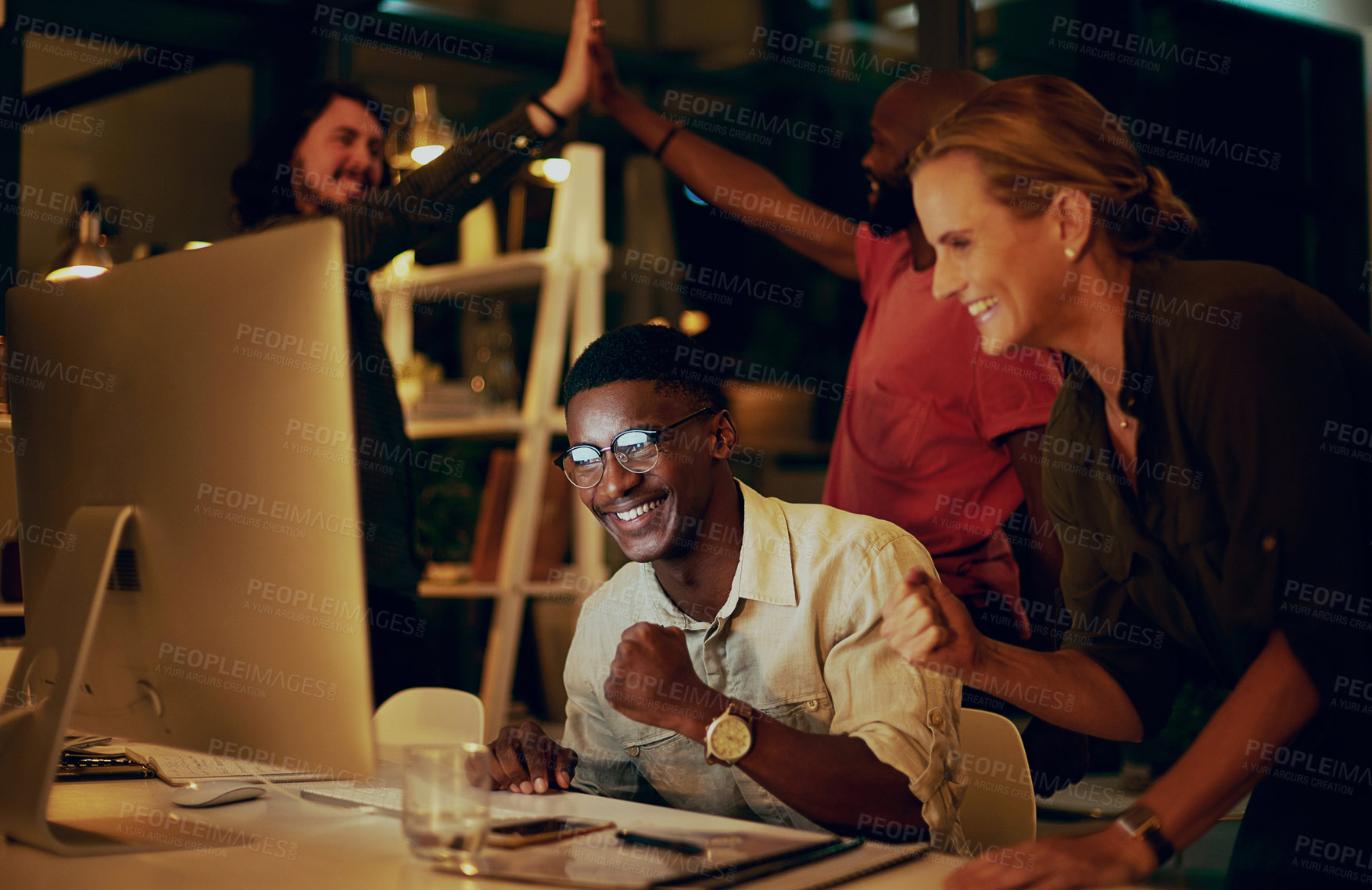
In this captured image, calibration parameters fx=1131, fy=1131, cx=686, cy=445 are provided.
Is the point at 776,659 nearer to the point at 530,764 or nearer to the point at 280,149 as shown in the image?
the point at 530,764

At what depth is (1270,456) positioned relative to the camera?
1303 mm

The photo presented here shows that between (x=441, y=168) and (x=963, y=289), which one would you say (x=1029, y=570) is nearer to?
(x=963, y=289)

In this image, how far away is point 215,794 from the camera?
1194 millimetres

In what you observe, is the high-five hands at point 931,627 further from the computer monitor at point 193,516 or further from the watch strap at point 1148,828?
the computer monitor at point 193,516

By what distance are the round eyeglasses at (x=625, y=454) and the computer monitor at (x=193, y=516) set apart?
63cm

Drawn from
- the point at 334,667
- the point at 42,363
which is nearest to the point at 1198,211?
the point at 334,667

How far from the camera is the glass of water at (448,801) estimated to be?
904 millimetres

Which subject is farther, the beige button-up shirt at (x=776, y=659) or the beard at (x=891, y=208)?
the beard at (x=891, y=208)

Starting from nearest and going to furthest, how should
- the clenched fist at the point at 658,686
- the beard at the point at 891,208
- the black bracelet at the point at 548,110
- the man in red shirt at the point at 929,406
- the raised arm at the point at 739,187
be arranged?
the clenched fist at the point at 658,686, the man in red shirt at the point at 929,406, the beard at the point at 891,208, the raised arm at the point at 739,187, the black bracelet at the point at 548,110

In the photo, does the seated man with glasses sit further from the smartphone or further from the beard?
the beard

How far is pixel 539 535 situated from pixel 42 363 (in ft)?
7.10

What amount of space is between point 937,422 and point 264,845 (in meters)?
1.18

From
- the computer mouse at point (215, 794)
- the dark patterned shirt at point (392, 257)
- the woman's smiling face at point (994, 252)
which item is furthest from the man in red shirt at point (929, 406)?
the computer mouse at point (215, 794)

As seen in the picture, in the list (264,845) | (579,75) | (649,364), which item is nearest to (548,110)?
(579,75)
